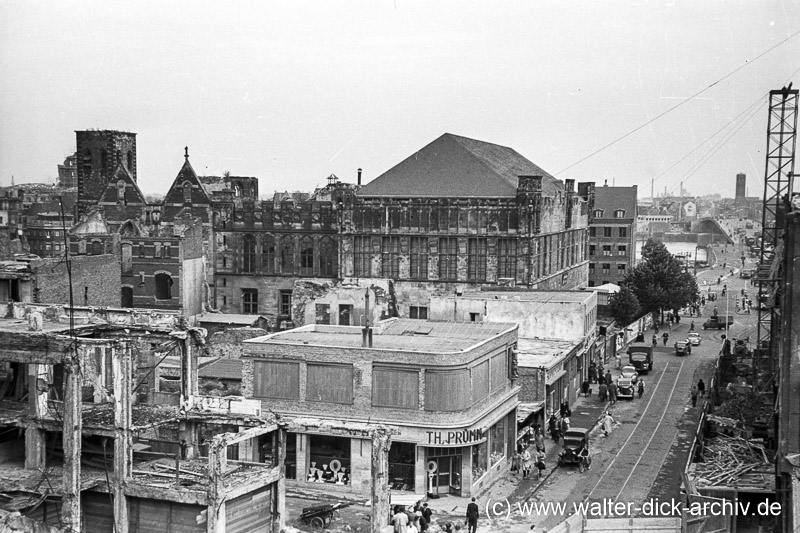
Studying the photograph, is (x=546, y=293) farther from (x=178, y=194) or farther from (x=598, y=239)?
(x=598, y=239)

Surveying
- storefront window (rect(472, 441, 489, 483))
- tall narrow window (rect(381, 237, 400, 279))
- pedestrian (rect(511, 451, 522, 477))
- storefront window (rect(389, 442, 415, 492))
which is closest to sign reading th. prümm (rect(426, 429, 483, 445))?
storefront window (rect(389, 442, 415, 492))

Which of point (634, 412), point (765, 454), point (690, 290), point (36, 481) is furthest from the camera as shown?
point (690, 290)

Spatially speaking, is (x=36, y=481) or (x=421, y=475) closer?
(x=36, y=481)

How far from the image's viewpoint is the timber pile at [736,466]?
31.8 meters

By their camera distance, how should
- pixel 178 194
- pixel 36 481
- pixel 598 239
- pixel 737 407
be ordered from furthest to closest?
pixel 598 239 < pixel 178 194 < pixel 737 407 < pixel 36 481

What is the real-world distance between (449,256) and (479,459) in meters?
32.7

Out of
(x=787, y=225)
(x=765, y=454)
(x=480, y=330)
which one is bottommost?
(x=765, y=454)

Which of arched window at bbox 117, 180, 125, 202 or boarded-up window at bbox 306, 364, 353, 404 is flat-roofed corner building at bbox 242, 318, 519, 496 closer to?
boarded-up window at bbox 306, 364, 353, 404

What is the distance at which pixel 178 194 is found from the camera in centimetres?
7600

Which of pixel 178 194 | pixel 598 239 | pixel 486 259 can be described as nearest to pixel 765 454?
pixel 486 259

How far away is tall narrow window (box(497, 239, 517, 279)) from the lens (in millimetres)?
68438

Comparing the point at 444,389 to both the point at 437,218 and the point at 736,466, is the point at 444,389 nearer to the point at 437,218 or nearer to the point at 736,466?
the point at 736,466

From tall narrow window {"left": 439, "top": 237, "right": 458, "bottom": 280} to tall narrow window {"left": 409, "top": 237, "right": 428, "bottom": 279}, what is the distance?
46.7 inches

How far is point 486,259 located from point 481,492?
33.0 m
